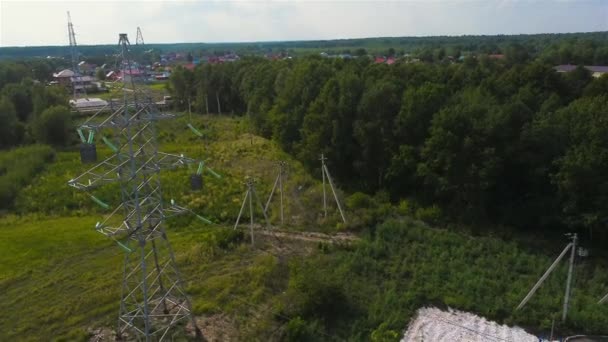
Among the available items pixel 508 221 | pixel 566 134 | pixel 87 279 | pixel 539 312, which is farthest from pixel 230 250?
pixel 566 134

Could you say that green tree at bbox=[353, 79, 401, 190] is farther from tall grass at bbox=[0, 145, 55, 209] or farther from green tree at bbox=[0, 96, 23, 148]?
green tree at bbox=[0, 96, 23, 148]

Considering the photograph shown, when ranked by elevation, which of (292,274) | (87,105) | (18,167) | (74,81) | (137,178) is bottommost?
(292,274)

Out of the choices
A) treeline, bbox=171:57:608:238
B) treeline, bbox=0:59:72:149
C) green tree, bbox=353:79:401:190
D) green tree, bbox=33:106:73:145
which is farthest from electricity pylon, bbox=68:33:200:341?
treeline, bbox=0:59:72:149

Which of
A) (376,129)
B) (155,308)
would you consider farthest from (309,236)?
(155,308)

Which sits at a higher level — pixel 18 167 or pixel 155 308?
pixel 18 167

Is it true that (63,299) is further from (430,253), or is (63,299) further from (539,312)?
(539,312)

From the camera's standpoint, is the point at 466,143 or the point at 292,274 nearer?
the point at 292,274

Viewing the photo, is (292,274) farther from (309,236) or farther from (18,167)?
(18,167)
